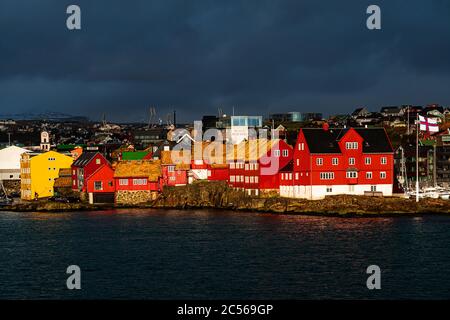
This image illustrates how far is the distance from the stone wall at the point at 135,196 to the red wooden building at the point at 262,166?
955 cm

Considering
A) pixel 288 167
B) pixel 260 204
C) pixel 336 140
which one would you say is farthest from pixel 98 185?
pixel 336 140

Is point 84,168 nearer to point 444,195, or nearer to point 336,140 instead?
point 336,140

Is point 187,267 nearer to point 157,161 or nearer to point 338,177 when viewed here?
point 338,177

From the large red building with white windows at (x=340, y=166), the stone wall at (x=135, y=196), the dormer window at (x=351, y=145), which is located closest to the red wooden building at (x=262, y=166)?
the large red building with white windows at (x=340, y=166)

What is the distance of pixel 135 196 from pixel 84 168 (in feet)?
24.1

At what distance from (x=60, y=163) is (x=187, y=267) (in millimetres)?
54091

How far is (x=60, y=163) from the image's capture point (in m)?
89.6

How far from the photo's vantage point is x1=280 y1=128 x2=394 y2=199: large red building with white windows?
221 ft

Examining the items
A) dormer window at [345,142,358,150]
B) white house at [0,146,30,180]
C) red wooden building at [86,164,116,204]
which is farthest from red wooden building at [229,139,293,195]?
white house at [0,146,30,180]

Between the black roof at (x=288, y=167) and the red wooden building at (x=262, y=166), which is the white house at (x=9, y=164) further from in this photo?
the black roof at (x=288, y=167)

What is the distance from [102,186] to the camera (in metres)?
80.5
